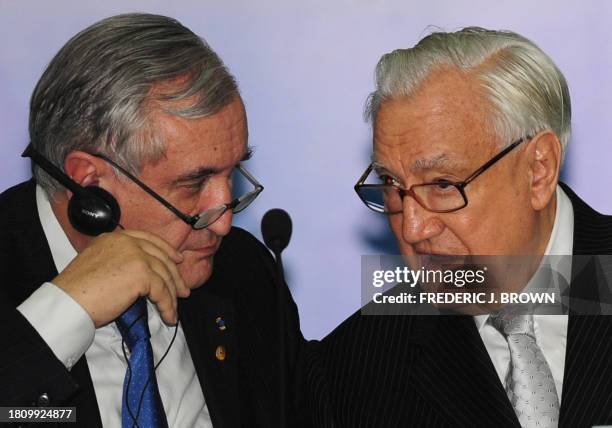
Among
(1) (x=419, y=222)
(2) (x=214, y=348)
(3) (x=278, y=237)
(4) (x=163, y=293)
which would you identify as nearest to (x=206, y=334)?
(2) (x=214, y=348)

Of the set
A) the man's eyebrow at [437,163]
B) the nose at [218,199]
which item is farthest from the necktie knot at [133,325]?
the man's eyebrow at [437,163]

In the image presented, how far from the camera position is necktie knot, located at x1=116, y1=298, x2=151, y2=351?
160 inches

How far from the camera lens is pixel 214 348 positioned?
435 cm

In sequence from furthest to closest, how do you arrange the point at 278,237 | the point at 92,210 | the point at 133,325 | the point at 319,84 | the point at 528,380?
the point at 319,84, the point at 133,325, the point at 92,210, the point at 528,380, the point at 278,237

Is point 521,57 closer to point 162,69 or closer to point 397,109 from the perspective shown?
point 397,109

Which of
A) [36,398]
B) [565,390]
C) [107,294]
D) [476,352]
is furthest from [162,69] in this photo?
[565,390]

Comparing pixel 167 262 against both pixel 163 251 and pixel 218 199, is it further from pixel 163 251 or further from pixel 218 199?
pixel 218 199

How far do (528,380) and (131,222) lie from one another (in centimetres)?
143

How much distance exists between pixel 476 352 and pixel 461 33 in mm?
1085

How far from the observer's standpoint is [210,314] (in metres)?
4.43

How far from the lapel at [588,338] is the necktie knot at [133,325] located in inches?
55.3

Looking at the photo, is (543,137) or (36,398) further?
(543,137)

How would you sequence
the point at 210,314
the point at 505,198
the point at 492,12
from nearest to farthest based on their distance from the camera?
1. the point at 505,198
2. the point at 210,314
3. the point at 492,12

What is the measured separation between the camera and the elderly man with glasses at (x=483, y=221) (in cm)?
389
